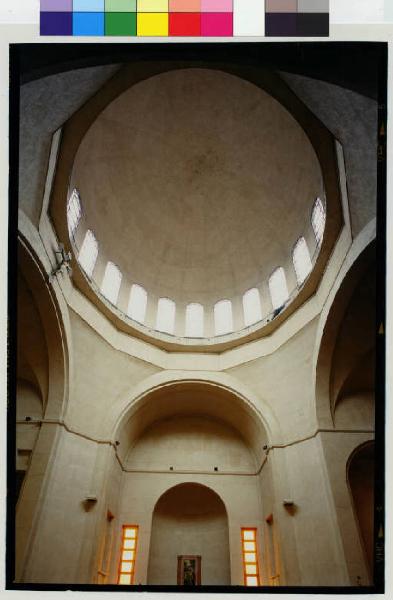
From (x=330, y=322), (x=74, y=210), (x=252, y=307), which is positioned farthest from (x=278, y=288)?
(x=74, y=210)

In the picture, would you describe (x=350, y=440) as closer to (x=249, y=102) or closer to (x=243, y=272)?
(x=243, y=272)

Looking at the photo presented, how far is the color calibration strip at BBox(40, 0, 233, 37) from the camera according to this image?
5301 mm

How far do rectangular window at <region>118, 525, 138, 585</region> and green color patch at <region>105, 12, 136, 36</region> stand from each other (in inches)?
610

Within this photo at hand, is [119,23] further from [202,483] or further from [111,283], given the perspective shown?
[202,483]

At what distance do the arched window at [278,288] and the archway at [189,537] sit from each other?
25.2 feet

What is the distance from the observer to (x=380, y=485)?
574 cm

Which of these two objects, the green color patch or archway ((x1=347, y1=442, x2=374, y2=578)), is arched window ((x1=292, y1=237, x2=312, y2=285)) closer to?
archway ((x1=347, y1=442, x2=374, y2=578))

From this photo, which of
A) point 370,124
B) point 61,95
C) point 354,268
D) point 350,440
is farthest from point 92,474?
point 370,124

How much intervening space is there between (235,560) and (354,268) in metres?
10.9

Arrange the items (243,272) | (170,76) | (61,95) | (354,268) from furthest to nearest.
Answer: (243,272) < (170,76) < (354,268) < (61,95)

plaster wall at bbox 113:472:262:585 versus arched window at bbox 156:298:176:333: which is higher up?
arched window at bbox 156:298:176:333

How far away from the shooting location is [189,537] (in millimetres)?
16734

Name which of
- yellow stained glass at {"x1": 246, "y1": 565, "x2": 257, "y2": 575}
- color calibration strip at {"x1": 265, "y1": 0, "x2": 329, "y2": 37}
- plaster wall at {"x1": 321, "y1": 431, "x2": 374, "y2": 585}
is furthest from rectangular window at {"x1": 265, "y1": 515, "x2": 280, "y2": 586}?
color calibration strip at {"x1": 265, "y1": 0, "x2": 329, "y2": 37}

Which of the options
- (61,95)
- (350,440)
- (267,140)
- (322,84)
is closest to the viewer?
(322,84)
